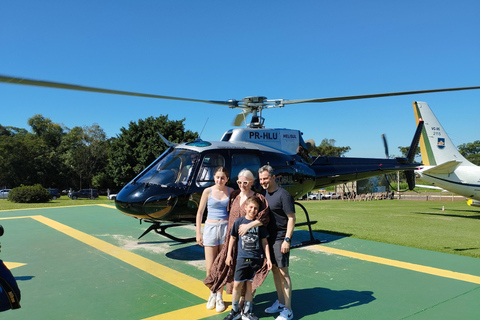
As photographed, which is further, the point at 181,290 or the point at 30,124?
the point at 30,124

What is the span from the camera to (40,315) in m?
3.77

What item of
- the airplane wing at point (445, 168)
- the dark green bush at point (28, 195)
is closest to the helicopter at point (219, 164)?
the airplane wing at point (445, 168)

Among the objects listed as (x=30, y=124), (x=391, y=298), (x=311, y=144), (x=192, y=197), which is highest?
(x=30, y=124)

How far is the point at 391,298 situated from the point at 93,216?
10.6m

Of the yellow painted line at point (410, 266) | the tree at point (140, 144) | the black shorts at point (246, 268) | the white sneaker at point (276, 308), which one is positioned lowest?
the yellow painted line at point (410, 266)

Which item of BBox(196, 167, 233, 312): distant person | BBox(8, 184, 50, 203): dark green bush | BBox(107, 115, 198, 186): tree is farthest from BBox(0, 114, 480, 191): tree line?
BBox(196, 167, 233, 312): distant person

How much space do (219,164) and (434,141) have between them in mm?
17017

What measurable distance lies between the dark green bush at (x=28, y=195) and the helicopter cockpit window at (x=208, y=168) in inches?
711

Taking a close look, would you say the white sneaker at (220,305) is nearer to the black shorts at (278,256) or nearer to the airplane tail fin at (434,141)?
the black shorts at (278,256)

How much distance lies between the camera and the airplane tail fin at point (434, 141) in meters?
18.6

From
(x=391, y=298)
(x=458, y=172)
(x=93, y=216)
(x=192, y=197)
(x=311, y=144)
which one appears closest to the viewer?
(x=391, y=298)

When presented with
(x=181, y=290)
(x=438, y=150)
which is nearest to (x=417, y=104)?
(x=438, y=150)

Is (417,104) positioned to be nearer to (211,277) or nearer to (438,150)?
(438,150)

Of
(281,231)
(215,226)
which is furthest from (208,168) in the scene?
(281,231)
